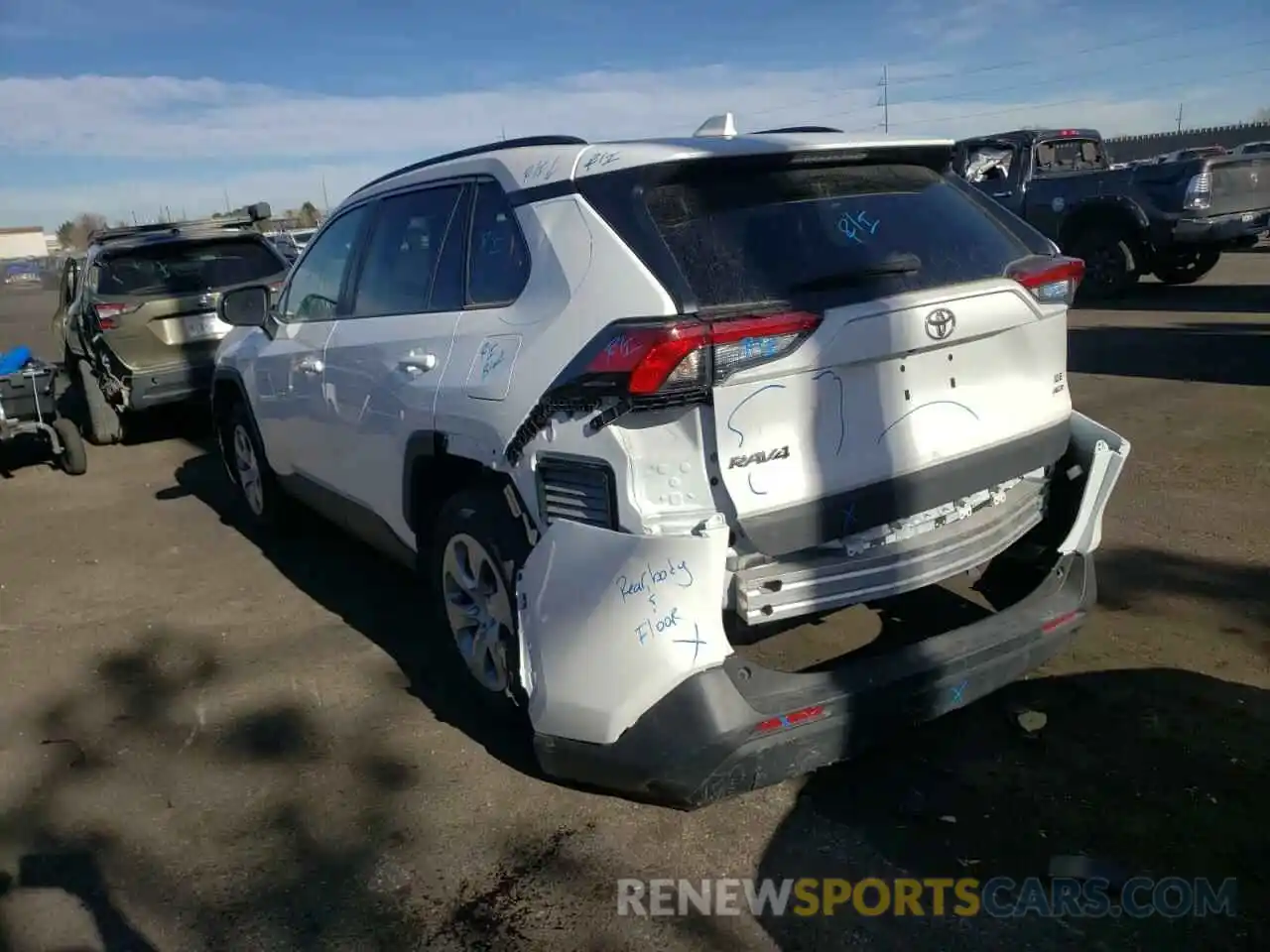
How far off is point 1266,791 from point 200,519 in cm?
585

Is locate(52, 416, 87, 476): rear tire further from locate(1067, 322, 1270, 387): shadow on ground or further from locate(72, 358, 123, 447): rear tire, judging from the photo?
locate(1067, 322, 1270, 387): shadow on ground

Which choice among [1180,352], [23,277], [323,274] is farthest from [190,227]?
[23,277]

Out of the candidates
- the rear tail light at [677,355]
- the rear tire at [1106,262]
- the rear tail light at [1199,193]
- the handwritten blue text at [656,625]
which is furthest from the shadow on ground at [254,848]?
the rear tire at [1106,262]

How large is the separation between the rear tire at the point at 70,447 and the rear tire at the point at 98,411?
929 millimetres

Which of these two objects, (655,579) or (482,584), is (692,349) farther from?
(482,584)

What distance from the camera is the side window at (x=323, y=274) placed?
4531mm

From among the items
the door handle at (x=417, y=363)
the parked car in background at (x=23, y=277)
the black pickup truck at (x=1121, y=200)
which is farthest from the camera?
the parked car in background at (x=23, y=277)

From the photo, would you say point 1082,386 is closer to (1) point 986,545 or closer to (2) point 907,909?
(1) point 986,545

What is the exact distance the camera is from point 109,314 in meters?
8.29

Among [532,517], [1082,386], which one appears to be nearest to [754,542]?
[532,517]

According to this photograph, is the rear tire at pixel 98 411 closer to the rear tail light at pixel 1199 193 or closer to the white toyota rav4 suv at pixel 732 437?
the white toyota rav4 suv at pixel 732 437

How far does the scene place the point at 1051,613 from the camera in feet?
10.6

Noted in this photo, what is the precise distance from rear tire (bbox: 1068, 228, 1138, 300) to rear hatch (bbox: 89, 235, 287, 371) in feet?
31.8

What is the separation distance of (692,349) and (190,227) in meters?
7.86
